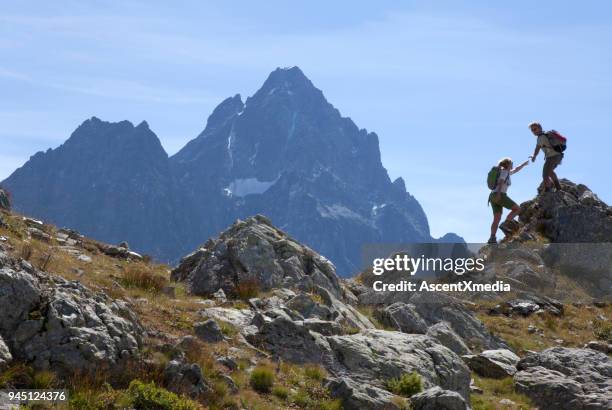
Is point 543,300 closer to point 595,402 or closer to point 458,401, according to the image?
point 595,402

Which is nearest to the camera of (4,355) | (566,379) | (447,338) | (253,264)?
(4,355)

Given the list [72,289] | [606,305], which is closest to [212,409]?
[72,289]

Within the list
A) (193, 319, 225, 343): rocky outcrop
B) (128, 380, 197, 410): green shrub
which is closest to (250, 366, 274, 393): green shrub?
(193, 319, 225, 343): rocky outcrop

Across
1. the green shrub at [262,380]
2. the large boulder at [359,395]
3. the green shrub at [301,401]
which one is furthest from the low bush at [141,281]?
the large boulder at [359,395]

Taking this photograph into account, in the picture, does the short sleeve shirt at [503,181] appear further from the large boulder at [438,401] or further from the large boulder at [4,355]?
the large boulder at [4,355]

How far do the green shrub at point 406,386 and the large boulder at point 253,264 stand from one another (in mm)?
6811

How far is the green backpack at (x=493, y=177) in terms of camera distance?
87.3 ft

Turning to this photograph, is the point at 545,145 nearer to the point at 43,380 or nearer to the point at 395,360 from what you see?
the point at 395,360

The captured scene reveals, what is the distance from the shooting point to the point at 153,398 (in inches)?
451

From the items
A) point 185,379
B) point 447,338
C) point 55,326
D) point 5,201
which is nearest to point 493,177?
point 447,338

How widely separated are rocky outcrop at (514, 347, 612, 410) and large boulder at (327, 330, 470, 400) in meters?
2.37

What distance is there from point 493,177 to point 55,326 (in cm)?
1959

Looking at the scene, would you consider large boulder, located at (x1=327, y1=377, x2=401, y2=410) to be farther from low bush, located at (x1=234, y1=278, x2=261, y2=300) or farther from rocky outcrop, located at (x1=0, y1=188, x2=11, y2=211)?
rocky outcrop, located at (x1=0, y1=188, x2=11, y2=211)

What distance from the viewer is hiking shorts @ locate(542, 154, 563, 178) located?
28578 millimetres
